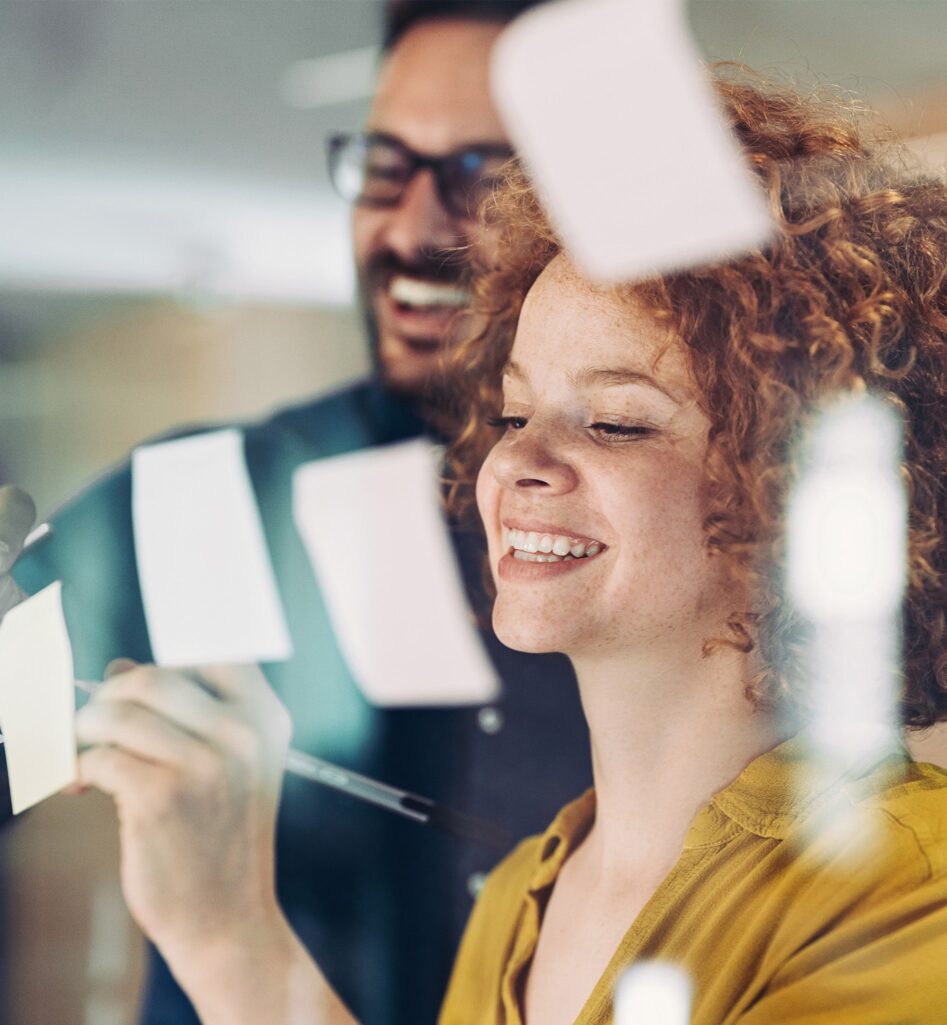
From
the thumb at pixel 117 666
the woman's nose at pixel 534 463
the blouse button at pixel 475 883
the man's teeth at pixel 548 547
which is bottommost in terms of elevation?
the blouse button at pixel 475 883

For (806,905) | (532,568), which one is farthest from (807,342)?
(806,905)

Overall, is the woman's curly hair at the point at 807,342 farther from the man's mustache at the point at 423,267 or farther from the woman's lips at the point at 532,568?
the man's mustache at the point at 423,267

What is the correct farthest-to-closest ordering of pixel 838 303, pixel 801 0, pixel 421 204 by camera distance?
pixel 421 204
pixel 801 0
pixel 838 303

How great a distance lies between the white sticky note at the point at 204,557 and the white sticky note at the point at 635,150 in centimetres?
33

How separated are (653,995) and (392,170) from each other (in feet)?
1.97

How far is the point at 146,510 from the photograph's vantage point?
33.4 inches

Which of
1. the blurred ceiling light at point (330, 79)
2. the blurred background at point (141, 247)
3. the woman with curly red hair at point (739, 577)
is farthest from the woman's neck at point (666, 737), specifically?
the blurred ceiling light at point (330, 79)

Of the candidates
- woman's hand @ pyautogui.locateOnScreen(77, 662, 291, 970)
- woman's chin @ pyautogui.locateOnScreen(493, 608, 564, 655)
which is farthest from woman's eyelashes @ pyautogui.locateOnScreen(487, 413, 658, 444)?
woman's hand @ pyautogui.locateOnScreen(77, 662, 291, 970)

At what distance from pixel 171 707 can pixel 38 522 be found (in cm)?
16

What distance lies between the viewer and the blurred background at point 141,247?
2.72 feet

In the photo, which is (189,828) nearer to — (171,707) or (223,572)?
(171,707)

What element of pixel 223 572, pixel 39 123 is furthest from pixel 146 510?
pixel 39 123

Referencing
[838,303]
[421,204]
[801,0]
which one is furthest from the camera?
[421,204]

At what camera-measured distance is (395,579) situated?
876 mm
